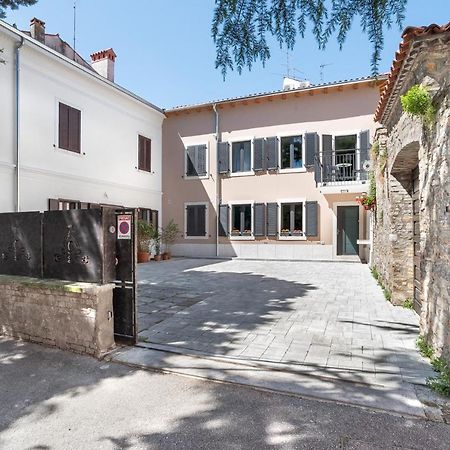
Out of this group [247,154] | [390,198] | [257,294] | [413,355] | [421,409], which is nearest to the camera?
[421,409]

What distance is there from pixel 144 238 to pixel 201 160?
184 inches

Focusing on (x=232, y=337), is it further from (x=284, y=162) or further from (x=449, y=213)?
(x=284, y=162)

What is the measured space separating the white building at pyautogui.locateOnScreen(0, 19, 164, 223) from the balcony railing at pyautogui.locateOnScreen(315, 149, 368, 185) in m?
7.73

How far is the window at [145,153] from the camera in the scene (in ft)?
50.0

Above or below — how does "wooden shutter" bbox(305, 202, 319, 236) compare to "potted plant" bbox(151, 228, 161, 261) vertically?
above

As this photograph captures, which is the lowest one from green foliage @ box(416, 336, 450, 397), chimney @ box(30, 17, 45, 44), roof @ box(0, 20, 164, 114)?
green foliage @ box(416, 336, 450, 397)

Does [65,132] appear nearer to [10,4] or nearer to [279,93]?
[10,4]

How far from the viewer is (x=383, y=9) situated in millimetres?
2059

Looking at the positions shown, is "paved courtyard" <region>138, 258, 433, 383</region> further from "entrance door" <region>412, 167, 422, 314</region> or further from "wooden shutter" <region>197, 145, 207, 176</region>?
"wooden shutter" <region>197, 145, 207, 176</region>

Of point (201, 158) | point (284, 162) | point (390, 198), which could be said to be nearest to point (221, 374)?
point (390, 198)

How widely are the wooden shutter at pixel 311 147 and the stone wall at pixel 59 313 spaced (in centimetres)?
1162

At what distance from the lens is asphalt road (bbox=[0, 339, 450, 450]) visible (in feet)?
7.80

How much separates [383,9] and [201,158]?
14339 mm

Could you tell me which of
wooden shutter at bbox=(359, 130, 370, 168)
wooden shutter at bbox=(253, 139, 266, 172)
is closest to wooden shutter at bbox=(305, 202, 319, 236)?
wooden shutter at bbox=(359, 130, 370, 168)
